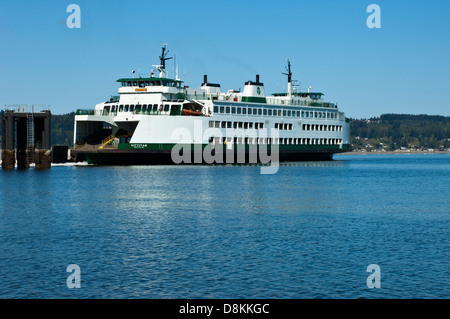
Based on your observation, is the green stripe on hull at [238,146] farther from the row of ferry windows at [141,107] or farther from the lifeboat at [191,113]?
the row of ferry windows at [141,107]

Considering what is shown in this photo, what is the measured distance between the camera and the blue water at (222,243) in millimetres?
18344

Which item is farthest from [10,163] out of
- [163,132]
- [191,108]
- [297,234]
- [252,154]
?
[297,234]

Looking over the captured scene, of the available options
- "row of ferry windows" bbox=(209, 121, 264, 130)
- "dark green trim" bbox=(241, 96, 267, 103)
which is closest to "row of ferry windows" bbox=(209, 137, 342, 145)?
"row of ferry windows" bbox=(209, 121, 264, 130)

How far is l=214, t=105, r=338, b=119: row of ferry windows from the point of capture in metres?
82.5

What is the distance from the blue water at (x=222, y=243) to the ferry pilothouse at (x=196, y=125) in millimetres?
24464

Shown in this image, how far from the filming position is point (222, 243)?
24.9 meters

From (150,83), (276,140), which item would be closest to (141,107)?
(150,83)

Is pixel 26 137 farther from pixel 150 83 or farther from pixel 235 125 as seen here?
pixel 235 125

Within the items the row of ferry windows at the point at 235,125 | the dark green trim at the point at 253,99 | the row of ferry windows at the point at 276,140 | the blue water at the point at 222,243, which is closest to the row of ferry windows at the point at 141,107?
the row of ferry windows at the point at 235,125

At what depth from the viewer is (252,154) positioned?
8831 centimetres

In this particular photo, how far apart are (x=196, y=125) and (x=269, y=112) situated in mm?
16327
